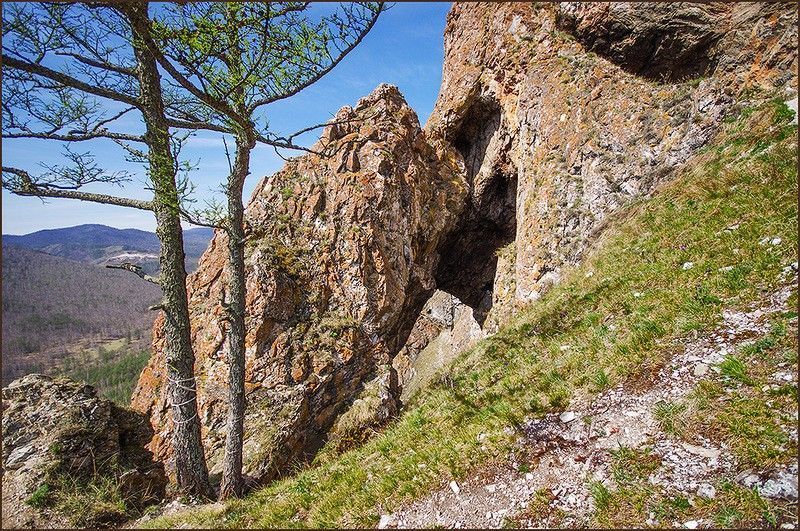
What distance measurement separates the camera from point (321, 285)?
18844mm

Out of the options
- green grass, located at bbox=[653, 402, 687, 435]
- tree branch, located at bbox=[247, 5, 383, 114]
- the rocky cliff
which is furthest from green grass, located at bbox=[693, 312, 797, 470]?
the rocky cliff

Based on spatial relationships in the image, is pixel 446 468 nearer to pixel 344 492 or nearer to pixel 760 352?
pixel 344 492

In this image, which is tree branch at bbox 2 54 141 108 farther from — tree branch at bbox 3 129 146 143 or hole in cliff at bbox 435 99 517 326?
hole in cliff at bbox 435 99 517 326

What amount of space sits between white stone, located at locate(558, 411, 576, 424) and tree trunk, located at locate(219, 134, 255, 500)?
7317 millimetres

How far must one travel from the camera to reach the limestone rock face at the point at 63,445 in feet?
22.4

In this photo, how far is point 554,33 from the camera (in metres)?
22.7

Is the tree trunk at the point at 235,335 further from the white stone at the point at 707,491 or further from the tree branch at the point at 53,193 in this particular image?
the white stone at the point at 707,491

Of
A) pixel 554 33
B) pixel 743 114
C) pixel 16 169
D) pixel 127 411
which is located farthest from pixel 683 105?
pixel 127 411

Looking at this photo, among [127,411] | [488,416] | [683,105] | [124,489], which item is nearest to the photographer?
[488,416]

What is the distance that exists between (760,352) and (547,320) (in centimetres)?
582

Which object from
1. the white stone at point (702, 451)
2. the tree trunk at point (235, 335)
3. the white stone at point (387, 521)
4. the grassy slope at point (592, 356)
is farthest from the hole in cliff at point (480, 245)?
the white stone at point (702, 451)

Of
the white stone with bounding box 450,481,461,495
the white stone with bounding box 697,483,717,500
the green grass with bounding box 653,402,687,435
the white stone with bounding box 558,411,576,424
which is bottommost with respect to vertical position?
the white stone with bounding box 450,481,461,495

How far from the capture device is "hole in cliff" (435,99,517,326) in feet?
91.6

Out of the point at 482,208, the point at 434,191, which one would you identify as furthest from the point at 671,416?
the point at 482,208
